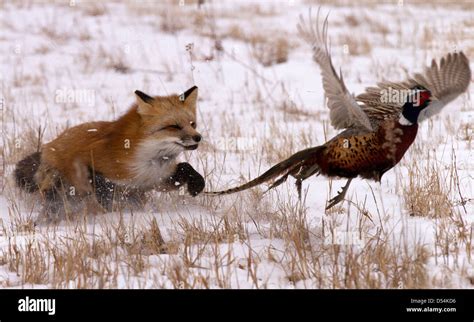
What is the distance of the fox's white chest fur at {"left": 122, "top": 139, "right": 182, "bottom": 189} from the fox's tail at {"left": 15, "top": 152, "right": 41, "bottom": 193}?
1012 millimetres

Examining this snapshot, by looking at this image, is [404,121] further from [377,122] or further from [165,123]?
[165,123]

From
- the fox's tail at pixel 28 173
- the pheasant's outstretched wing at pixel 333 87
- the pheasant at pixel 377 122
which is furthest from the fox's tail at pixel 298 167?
the fox's tail at pixel 28 173

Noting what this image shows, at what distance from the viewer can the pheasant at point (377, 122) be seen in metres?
5.46

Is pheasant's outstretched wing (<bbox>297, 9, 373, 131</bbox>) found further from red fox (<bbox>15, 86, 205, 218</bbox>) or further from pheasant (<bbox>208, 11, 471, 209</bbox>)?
red fox (<bbox>15, 86, 205, 218</bbox>)

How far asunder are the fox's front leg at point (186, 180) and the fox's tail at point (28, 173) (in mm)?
1173

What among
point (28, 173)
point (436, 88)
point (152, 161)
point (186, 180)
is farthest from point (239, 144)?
point (436, 88)

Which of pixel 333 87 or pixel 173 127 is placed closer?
pixel 333 87

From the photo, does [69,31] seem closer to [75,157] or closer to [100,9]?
[100,9]

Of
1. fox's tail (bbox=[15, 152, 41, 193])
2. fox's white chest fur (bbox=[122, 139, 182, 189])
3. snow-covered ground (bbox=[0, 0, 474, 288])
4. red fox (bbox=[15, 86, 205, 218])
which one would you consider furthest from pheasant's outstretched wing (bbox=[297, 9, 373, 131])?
fox's tail (bbox=[15, 152, 41, 193])

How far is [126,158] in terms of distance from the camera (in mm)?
6246

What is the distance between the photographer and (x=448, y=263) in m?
4.88

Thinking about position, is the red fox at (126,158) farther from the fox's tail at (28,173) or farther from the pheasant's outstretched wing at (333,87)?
the pheasant's outstretched wing at (333,87)

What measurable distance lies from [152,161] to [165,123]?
0.34 m
